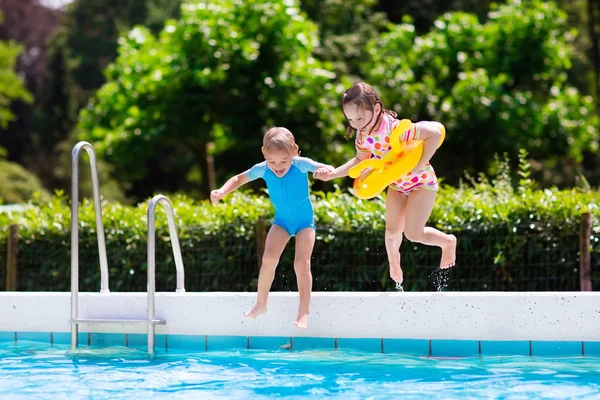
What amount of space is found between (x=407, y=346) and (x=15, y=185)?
23021mm

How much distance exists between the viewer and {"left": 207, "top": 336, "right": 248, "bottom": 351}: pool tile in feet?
20.2

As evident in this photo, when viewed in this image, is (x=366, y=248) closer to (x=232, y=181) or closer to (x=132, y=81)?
(x=232, y=181)

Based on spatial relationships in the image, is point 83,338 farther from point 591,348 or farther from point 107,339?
point 591,348

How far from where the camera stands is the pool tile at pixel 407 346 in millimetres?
5887

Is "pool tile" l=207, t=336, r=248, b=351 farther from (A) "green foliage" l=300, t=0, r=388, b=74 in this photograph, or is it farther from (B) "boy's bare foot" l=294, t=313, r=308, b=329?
(A) "green foliage" l=300, t=0, r=388, b=74

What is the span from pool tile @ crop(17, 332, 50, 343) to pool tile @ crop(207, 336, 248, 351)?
4.34ft

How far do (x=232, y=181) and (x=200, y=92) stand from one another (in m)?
Result: 12.9

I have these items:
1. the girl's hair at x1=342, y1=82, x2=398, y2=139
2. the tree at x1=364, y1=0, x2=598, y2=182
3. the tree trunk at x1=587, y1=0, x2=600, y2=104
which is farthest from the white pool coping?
the tree trunk at x1=587, y1=0, x2=600, y2=104

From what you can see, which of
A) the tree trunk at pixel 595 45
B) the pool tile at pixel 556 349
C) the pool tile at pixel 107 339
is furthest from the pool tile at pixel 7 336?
the tree trunk at pixel 595 45

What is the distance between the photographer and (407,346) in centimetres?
592

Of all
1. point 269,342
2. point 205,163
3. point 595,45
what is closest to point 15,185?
point 205,163

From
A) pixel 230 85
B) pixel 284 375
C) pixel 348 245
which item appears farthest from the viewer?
pixel 230 85

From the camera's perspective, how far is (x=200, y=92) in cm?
1836

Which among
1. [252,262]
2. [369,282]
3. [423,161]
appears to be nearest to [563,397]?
[423,161]
